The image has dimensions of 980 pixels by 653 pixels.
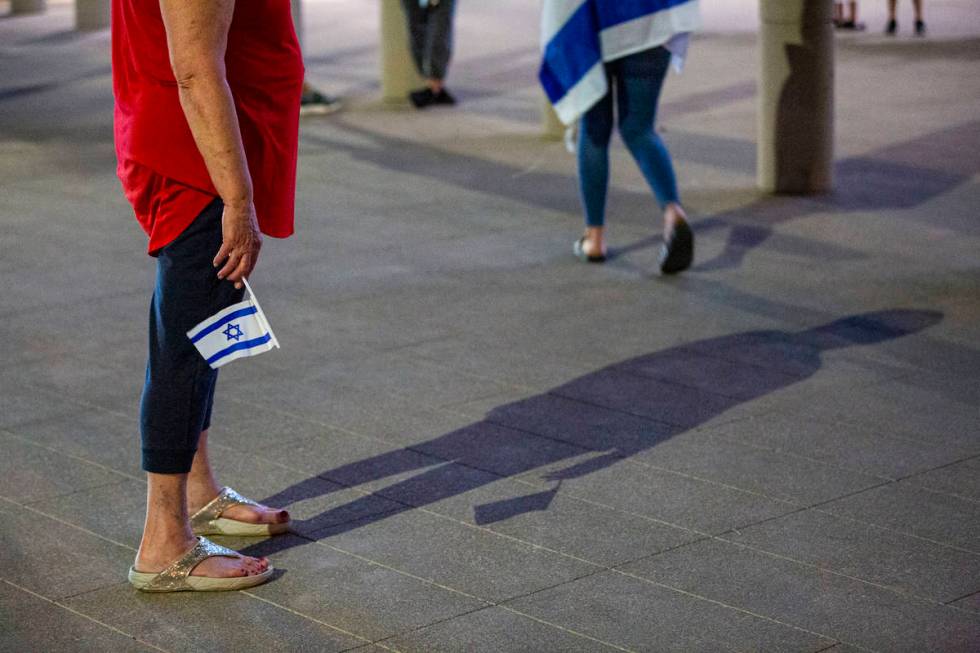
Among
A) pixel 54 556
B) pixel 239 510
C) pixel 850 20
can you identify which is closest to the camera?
pixel 54 556

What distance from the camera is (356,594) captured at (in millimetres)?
3959

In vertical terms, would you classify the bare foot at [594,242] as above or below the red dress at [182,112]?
below

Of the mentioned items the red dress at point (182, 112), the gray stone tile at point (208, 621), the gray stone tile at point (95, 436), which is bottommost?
the gray stone tile at point (95, 436)

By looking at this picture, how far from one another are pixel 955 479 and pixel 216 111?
2453 mm

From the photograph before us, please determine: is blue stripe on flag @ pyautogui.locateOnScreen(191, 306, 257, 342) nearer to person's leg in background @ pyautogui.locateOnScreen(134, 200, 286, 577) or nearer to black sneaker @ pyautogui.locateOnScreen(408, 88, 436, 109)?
person's leg in background @ pyautogui.locateOnScreen(134, 200, 286, 577)

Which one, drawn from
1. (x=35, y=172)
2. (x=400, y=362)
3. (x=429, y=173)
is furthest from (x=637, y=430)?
(x=35, y=172)

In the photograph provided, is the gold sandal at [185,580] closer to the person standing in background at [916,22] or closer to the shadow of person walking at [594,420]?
the shadow of person walking at [594,420]

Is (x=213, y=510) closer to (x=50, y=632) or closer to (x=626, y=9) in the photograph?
(x=50, y=632)

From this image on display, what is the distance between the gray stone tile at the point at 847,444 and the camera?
493cm

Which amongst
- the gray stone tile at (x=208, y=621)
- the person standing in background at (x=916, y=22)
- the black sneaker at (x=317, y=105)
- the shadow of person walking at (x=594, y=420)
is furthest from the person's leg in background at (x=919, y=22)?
the gray stone tile at (x=208, y=621)

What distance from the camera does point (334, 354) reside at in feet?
20.2

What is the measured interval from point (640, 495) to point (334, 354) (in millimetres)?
1854

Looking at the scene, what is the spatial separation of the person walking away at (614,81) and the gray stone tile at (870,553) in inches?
120

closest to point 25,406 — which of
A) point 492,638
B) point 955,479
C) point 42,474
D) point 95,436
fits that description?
point 95,436
